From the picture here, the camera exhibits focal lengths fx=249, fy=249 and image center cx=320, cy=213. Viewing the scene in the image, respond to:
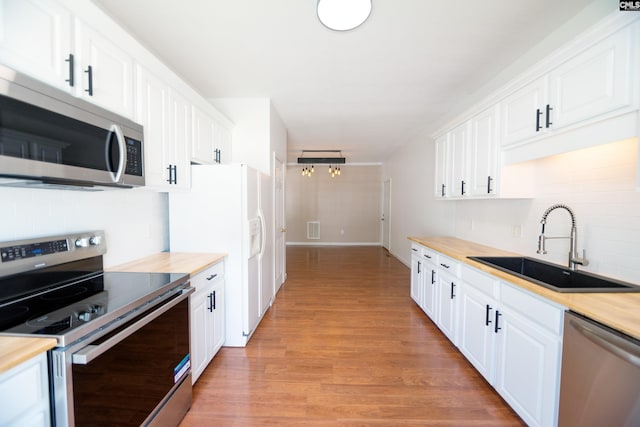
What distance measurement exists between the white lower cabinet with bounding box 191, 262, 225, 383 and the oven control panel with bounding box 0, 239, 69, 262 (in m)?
0.73

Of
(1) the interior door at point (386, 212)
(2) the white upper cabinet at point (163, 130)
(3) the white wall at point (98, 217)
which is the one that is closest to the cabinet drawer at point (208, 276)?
(3) the white wall at point (98, 217)

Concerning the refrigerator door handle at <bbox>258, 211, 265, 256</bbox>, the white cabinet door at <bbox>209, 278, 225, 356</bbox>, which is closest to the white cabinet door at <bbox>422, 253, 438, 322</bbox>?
the refrigerator door handle at <bbox>258, 211, 265, 256</bbox>

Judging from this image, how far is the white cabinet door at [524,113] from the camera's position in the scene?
1.71 metres

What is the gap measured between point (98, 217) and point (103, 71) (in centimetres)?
94

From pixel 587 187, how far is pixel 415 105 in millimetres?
2160

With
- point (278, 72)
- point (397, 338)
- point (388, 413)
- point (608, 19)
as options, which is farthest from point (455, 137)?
point (388, 413)

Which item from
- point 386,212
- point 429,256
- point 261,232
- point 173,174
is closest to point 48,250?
point 173,174

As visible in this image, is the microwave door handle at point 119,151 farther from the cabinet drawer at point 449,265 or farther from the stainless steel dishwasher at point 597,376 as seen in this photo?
the cabinet drawer at point 449,265

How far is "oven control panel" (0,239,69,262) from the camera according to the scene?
117cm

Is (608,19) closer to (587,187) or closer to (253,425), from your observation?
(587,187)

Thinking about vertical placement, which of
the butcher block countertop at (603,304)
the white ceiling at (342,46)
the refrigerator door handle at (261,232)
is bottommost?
the butcher block countertop at (603,304)

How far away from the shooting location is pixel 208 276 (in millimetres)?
1992

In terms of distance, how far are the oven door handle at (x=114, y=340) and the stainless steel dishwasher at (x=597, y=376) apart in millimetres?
2017

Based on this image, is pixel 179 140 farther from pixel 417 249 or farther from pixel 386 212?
pixel 386 212
